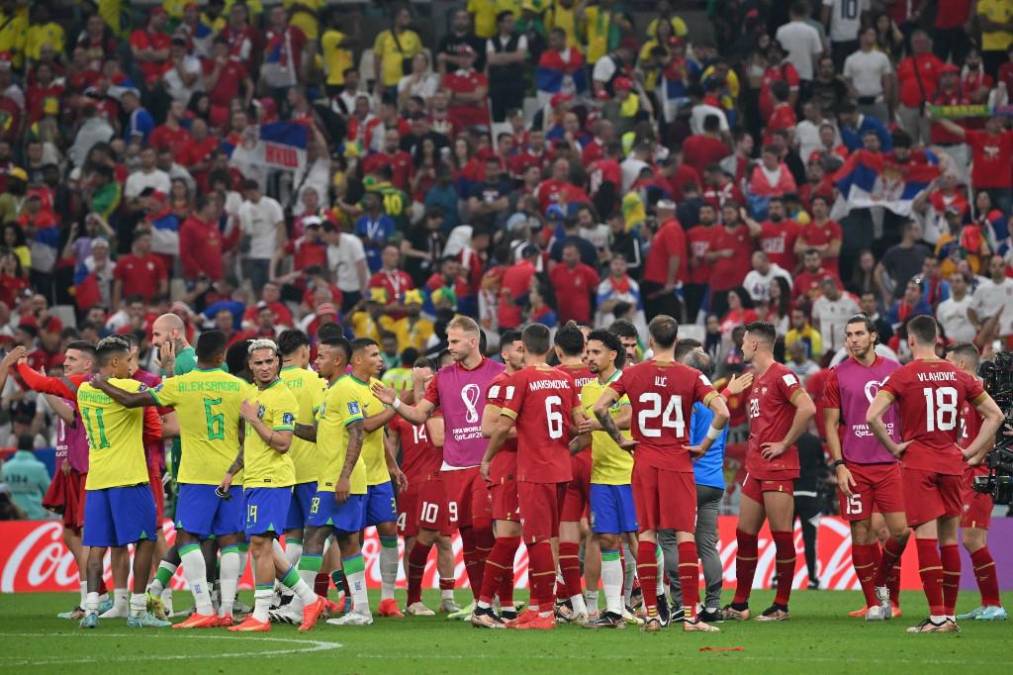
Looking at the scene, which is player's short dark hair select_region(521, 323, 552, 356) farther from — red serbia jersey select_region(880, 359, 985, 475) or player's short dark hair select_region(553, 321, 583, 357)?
red serbia jersey select_region(880, 359, 985, 475)

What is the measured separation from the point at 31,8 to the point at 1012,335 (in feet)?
65.8

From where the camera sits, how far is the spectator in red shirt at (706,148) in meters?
29.6

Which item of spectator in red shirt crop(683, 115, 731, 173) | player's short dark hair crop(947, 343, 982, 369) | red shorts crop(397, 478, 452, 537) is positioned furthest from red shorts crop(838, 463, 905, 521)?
spectator in red shirt crop(683, 115, 731, 173)

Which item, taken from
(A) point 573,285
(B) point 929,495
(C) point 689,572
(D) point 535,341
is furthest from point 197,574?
(A) point 573,285

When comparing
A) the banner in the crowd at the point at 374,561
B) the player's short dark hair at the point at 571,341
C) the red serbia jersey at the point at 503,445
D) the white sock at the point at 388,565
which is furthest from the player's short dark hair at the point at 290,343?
the banner in the crowd at the point at 374,561

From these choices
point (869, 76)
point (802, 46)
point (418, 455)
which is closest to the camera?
point (418, 455)

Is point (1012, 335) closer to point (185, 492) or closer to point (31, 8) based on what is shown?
point (185, 492)

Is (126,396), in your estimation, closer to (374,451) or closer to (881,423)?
(374,451)

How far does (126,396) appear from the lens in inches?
600

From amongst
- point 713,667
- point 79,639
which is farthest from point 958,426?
point 79,639

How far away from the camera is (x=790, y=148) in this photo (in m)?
29.4

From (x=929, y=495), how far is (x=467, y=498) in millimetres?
4442

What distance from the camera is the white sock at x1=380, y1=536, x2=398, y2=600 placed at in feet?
57.3

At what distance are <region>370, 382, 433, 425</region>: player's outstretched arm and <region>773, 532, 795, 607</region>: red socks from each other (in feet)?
11.5
